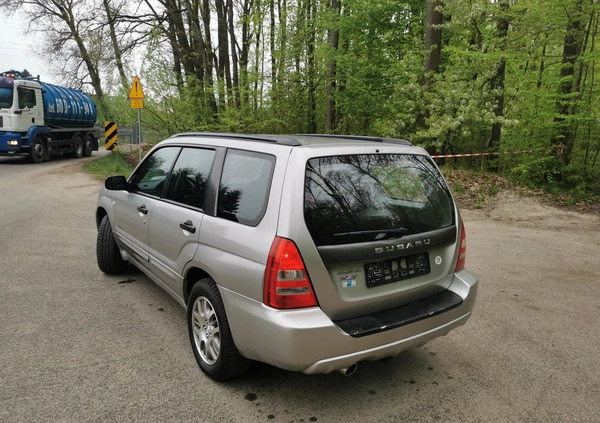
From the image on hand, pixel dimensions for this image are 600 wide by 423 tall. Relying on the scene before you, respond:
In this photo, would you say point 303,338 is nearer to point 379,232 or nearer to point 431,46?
point 379,232

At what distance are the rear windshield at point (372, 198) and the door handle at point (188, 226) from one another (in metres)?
1.03

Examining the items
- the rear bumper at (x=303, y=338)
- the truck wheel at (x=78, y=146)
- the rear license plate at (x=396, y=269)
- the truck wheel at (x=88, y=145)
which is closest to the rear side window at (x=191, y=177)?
the rear bumper at (x=303, y=338)

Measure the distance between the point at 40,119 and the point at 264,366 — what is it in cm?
1770

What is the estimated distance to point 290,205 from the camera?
2.44 metres

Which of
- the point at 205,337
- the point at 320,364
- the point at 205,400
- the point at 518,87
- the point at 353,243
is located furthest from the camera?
the point at 518,87

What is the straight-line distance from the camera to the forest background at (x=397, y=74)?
11.1m

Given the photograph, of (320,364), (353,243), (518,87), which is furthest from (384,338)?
(518,87)

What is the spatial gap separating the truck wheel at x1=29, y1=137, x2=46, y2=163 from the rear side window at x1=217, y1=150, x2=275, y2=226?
1678cm

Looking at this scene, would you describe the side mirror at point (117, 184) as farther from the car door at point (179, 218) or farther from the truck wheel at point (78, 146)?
the truck wheel at point (78, 146)

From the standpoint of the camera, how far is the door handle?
309 cm

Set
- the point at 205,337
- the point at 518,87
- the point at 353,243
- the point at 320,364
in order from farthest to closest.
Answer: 1. the point at 518,87
2. the point at 205,337
3. the point at 353,243
4. the point at 320,364

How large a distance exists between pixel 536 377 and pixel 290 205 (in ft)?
7.42

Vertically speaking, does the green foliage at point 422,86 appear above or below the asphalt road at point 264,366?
above

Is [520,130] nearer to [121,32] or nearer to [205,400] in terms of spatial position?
[205,400]
